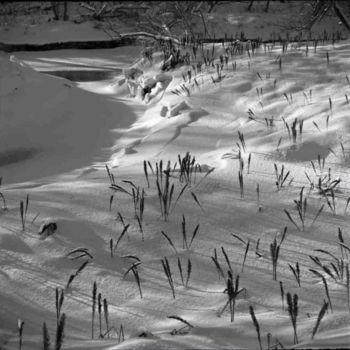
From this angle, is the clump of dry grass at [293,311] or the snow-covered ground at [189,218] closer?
the clump of dry grass at [293,311]

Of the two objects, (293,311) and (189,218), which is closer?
(293,311)

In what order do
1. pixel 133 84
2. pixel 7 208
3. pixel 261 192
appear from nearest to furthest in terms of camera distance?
pixel 7 208 → pixel 261 192 → pixel 133 84

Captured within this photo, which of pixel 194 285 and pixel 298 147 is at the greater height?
pixel 298 147

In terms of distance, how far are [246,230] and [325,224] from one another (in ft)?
1.32

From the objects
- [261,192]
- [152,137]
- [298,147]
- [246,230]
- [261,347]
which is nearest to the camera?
[261,347]

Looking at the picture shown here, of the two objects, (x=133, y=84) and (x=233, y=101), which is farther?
(x=133, y=84)

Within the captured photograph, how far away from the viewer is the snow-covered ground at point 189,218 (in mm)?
1628

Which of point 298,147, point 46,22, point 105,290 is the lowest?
point 105,290

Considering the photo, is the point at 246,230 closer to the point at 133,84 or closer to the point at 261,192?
the point at 261,192

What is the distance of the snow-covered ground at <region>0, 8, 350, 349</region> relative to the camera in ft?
5.34

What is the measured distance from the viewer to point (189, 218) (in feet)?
8.03

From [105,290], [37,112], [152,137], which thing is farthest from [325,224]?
[37,112]

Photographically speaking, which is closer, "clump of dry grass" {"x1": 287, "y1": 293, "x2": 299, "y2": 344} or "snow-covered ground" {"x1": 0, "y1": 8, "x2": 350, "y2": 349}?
"clump of dry grass" {"x1": 287, "y1": 293, "x2": 299, "y2": 344}

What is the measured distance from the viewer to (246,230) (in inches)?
91.4
